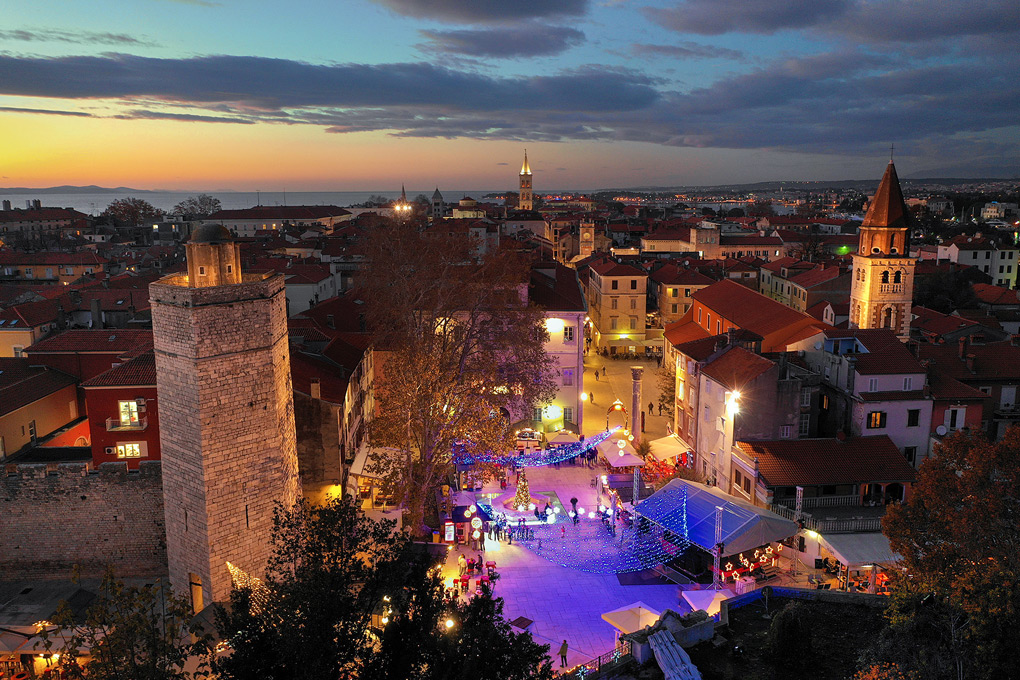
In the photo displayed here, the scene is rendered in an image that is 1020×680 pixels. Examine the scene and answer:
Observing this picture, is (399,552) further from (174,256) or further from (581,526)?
(174,256)

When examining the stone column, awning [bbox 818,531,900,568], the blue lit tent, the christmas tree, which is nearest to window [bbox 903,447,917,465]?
awning [bbox 818,531,900,568]

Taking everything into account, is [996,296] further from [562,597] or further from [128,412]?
[128,412]

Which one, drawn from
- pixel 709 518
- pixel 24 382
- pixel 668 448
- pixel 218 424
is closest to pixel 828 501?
pixel 709 518

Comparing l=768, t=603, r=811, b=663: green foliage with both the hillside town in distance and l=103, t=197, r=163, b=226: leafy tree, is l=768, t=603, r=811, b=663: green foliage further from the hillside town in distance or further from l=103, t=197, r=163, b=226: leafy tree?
l=103, t=197, r=163, b=226: leafy tree

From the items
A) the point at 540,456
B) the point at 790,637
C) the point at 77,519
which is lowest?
the point at 540,456

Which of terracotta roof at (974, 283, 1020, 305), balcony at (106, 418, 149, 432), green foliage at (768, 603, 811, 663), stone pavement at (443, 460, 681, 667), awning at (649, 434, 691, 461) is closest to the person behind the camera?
green foliage at (768, 603, 811, 663)

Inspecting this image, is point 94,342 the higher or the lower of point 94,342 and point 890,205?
the lower
